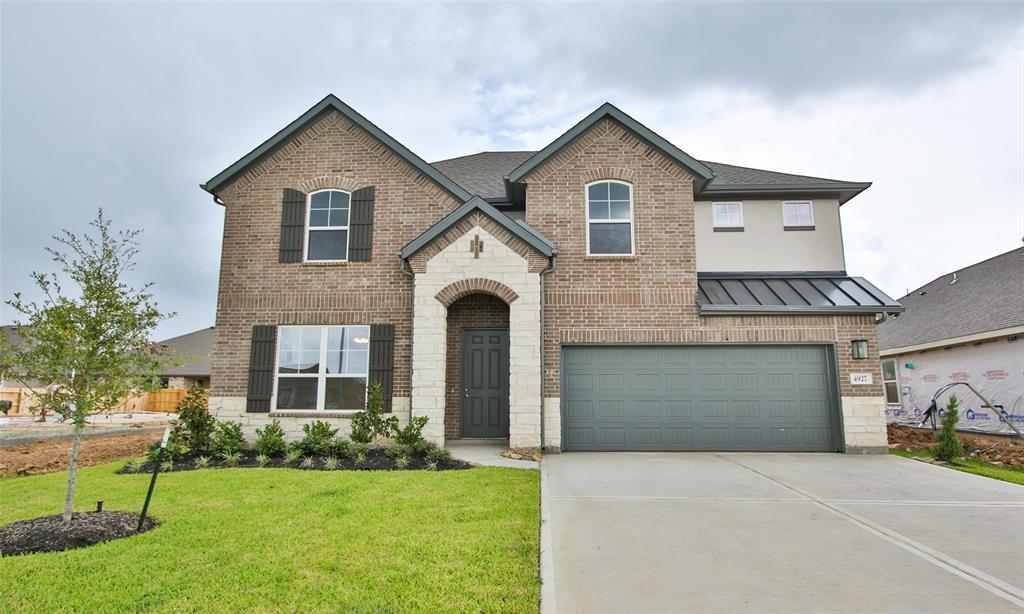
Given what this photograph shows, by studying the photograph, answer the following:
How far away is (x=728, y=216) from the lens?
12.6 meters

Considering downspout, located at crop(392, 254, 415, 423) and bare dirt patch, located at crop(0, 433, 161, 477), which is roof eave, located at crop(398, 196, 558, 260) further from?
bare dirt patch, located at crop(0, 433, 161, 477)

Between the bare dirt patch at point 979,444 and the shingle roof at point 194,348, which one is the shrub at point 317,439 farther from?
the shingle roof at point 194,348

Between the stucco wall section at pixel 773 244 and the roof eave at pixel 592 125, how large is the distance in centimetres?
195

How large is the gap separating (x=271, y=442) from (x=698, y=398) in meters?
8.21

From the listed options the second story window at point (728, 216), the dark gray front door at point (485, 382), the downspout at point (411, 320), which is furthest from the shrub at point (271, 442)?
the second story window at point (728, 216)

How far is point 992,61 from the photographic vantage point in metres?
10.5

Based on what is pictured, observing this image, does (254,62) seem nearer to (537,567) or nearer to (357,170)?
(357,170)

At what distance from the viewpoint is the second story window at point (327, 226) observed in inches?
444

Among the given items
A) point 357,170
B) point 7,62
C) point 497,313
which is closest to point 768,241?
point 497,313

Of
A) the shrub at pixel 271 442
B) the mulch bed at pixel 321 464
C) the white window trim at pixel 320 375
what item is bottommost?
the mulch bed at pixel 321 464

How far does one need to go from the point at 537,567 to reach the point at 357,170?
9691 mm

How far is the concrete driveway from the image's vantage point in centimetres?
366

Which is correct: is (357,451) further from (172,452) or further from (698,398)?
(698,398)

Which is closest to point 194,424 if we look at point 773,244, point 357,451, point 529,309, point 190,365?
point 357,451
